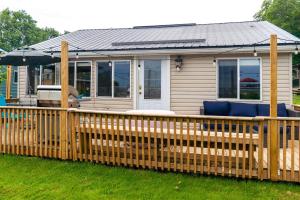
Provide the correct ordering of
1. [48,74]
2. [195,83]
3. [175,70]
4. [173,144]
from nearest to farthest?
[173,144] → [195,83] → [175,70] → [48,74]

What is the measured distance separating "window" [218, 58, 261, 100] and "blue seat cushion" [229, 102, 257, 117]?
514 mm

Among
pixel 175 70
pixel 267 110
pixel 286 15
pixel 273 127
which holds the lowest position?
pixel 273 127

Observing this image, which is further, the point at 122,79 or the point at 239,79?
the point at 122,79

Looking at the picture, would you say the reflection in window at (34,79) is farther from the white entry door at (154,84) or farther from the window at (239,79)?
the window at (239,79)

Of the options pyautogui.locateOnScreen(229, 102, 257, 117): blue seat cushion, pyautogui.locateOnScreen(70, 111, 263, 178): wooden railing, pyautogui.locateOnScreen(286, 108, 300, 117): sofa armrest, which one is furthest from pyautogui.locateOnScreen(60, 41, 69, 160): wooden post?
pyautogui.locateOnScreen(286, 108, 300, 117): sofa armrest

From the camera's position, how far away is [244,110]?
7156 mm

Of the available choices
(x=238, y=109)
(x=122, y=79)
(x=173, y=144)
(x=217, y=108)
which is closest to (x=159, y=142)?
(x=173, y=144)

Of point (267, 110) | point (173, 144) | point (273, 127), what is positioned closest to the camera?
point (273, 127)

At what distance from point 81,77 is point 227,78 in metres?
4.69

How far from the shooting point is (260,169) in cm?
401

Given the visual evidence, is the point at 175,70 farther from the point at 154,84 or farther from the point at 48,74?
the point at 48,74

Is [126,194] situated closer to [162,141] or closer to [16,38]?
[162,141]

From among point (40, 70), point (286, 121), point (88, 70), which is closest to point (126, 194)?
point (286, 121)

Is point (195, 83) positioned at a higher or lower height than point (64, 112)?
higher
